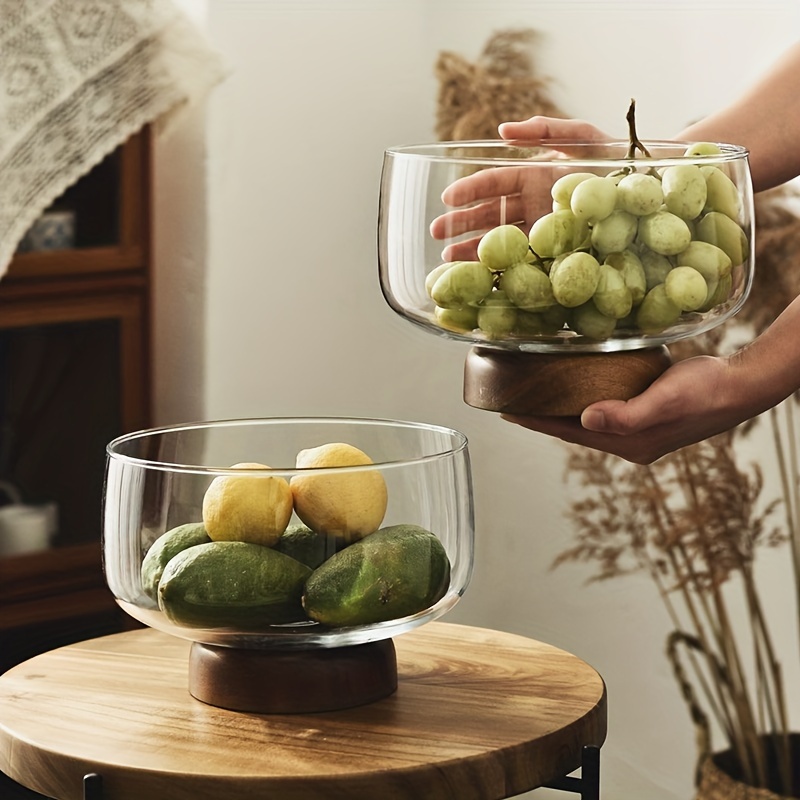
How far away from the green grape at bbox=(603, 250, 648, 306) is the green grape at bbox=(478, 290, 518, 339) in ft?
0.25

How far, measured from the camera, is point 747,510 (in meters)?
1.80

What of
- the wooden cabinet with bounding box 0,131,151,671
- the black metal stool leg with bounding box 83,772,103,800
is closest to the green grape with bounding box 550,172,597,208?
the black metal stool leg with bounding box 83,772,103,800

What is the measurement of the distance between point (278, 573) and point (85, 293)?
1315mm

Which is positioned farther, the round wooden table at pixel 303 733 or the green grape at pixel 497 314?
the green grape at pixel 497 314

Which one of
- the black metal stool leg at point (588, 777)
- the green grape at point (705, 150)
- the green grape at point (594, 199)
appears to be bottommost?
the black metal stool leg at point (588, 777)

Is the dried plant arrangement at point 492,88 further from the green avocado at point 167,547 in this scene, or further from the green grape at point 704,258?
the green avocado at point 167,547

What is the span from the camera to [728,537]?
1816 millimetres

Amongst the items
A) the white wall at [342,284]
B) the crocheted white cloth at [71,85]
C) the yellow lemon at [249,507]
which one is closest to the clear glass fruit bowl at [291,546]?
the yellow lemon at [249,507]

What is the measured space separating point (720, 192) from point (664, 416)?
179 millimetres

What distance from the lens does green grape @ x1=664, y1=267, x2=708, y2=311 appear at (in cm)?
87

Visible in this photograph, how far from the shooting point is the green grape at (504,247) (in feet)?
2.91

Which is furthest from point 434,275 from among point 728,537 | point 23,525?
point 23,525

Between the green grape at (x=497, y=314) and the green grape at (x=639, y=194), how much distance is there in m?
0.10

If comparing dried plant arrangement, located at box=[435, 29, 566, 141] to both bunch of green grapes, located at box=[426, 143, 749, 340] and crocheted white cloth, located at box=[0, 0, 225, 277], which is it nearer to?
crocheted white cloth, located at box=[0, 0, 225, 277]
